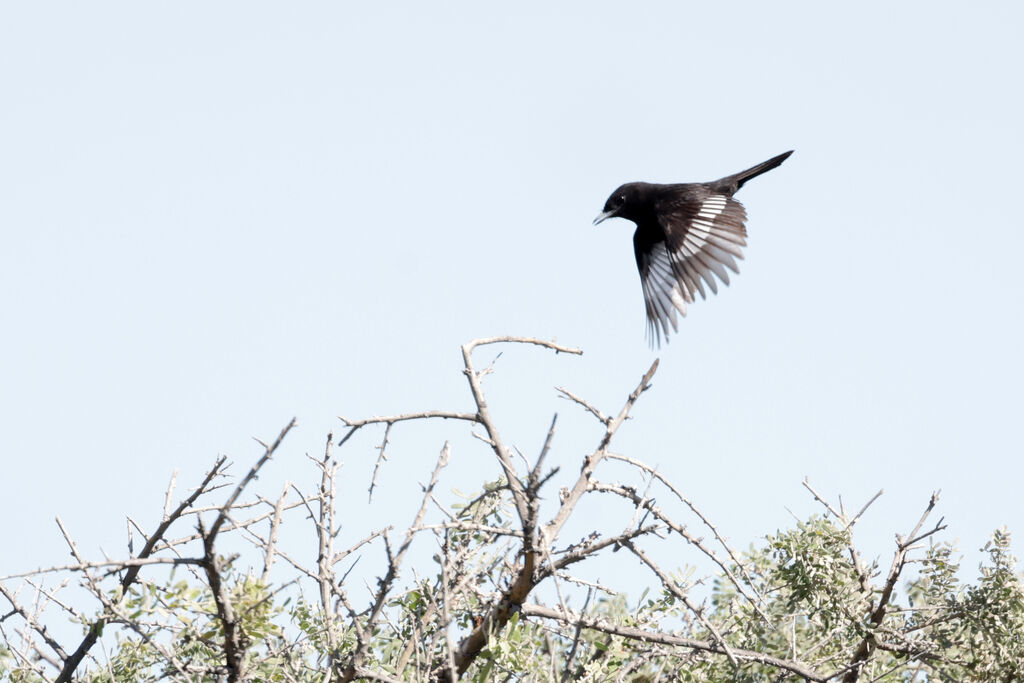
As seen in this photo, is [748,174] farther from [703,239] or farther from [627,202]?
[703,239]

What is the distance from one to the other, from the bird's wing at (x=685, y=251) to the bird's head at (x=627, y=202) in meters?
0.25

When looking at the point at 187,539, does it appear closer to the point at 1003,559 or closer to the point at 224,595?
the point at 224,595

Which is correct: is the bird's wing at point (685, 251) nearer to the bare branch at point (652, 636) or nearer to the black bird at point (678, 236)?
the black bird at point (678, 236)

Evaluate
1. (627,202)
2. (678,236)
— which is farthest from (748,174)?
(678,236)

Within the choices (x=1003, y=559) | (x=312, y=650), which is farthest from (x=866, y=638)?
(x=312, y=650)

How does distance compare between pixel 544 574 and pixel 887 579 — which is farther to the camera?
pixel 887 579

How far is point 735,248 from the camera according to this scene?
670cm

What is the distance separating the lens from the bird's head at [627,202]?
779 cm

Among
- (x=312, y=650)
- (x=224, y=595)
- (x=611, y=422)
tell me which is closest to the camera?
(x=224, y=595)

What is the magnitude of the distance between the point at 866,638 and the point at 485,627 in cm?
163

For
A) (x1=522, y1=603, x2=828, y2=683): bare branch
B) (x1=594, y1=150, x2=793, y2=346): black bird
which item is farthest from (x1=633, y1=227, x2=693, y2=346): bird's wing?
(x1=522, y1=603, x2=828, y2=683): bare branch

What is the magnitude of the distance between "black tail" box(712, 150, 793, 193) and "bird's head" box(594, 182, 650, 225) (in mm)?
519

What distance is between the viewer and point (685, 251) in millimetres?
6914

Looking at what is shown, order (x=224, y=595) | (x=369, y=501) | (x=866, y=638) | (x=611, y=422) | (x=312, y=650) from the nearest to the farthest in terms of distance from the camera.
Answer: (x=224, y=595) < (x=369, y=501) < (x=611, y=422) < (x=312, y=650) < (x=866, y=638)
